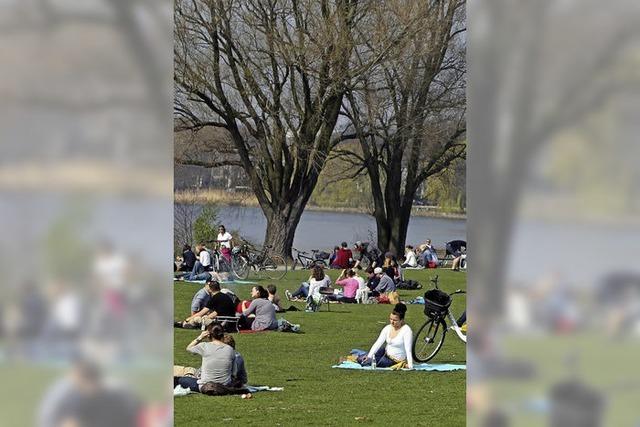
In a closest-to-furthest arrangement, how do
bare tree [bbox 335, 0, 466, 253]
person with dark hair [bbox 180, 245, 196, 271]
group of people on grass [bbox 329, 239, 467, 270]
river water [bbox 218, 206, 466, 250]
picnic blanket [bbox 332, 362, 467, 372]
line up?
1. picnic blanket [bbox 332, 362, 467, 372]
2. person with dark hair [bbox 180, 245, 196, 271]
3. group of people on grass [bbox 329, 239, 467, 270]
4. bare tree [bbox 335, 0, 466, 253]
5. river water [bbox 218, 206, 466, 250]

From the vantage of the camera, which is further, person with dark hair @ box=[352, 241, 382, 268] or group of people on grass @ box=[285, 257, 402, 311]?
person with dark hair @ box=[352, 241, 382, 268]

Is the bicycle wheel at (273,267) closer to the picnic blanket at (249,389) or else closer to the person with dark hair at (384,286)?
the person with dark hair at (384,286)

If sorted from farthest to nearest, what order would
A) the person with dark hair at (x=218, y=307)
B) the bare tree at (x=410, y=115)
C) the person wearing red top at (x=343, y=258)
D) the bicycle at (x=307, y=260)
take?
the bare tree at (x=410, y=115), the bicycle at (x=307, y=260), the person wearing red top at (x=343, y=258), the person with dark hair at (x=218, y=307)

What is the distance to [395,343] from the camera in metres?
8.70

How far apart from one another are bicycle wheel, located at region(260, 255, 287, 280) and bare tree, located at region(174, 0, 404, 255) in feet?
7.26

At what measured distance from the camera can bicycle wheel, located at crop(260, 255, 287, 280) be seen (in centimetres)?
1562

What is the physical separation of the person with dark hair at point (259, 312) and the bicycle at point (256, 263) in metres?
4.44

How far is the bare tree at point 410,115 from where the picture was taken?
61.0 ft

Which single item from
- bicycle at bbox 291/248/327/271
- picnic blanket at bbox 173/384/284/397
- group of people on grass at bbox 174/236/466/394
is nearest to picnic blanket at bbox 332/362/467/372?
group of people on grass at bbox 174/236/466/394
